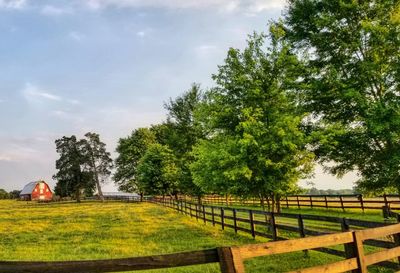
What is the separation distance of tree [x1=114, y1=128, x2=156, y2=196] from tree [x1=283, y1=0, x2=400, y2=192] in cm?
7111

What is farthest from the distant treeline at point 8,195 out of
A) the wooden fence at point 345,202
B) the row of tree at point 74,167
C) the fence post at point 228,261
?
the fence post at point 228,261

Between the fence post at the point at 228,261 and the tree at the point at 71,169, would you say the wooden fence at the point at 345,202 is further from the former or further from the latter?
the tree at the point at 71,169

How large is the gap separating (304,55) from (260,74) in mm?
4157

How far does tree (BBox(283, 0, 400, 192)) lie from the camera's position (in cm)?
1938

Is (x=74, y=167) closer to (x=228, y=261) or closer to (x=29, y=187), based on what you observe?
(x=29, y=187)

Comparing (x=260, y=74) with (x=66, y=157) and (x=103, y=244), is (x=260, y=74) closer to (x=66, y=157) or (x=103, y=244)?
(x=103, y=244)

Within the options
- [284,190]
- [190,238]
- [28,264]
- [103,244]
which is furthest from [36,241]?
[28,264]

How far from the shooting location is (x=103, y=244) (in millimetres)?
16641

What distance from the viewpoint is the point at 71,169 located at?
295 feet

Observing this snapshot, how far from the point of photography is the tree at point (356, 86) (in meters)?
19.4

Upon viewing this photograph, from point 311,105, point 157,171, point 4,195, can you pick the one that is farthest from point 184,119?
point 4,195

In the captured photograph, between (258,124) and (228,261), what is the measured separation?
14.3m

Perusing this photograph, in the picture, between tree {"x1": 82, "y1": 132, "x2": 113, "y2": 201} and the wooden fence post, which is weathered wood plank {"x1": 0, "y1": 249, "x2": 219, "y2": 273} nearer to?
the wooden fence post

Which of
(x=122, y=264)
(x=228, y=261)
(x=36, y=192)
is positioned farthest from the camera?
(x=36, y=192)
